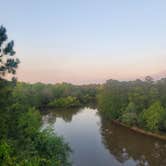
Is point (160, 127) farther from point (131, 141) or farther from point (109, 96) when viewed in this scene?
point (109, 96)

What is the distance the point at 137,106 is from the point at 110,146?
1310 cm

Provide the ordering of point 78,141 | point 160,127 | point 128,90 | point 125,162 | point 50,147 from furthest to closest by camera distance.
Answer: point 128,90 → point 160,127 → point 78,141 → point 125,162 → point 50,147

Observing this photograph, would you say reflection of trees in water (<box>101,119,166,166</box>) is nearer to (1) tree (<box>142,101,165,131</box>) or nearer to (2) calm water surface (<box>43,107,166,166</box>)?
(2) calm water surface (<box>43,107,166,166</box>)

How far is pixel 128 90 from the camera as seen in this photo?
55969 millimetres

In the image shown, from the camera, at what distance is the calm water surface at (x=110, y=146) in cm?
2895

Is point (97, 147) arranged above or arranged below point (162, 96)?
below

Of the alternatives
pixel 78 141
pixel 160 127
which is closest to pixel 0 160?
pixel 78 141

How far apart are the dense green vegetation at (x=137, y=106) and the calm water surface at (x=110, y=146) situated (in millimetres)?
2337

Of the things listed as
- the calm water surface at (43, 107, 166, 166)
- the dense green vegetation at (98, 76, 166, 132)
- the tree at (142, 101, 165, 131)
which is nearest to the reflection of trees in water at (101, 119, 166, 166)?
the calm water surface at (43, 107, 166, 166)

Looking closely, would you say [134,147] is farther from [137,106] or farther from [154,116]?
[137,106]

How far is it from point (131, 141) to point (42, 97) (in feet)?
162

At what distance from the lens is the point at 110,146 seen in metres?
35.4

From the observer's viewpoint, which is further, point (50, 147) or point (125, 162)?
point (125, 162)

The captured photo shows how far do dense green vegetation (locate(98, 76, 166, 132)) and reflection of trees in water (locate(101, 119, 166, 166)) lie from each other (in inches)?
91.1
